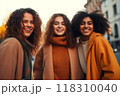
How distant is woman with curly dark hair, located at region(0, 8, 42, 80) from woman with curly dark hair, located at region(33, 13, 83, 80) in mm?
365

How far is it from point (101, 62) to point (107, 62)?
0.10 metres

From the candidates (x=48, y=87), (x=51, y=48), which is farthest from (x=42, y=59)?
(x=48, y=87)

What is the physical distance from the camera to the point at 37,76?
2.66 m

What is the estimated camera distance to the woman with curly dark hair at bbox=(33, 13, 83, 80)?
2.37m

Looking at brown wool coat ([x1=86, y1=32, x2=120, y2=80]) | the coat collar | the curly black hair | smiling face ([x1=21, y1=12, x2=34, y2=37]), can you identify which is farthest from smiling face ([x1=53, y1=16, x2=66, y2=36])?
brown wool coat ([x1=86, y1=32, x2=120, y2=80])

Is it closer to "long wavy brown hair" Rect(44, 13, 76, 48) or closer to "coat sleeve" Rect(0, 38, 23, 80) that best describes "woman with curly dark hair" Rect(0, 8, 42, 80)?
"coat sleeve" Rect(0, 38, 23, 80)

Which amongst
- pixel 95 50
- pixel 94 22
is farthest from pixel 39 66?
pixel 94 22

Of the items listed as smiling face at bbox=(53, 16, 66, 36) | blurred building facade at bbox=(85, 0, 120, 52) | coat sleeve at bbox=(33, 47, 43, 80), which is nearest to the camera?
smiling face at bbox=(53, 16, 66, 36)

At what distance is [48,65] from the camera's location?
2385 millimetres

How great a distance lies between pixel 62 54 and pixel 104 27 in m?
1.21

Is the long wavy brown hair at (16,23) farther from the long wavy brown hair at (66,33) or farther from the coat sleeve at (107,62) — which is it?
the coat sleeve at (107,62)

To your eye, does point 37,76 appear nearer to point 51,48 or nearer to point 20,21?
point 51,48

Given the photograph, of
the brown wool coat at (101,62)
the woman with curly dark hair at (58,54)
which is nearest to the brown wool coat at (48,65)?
the woman with curly dark hair at (58,54)

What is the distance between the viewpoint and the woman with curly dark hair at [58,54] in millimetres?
2371
